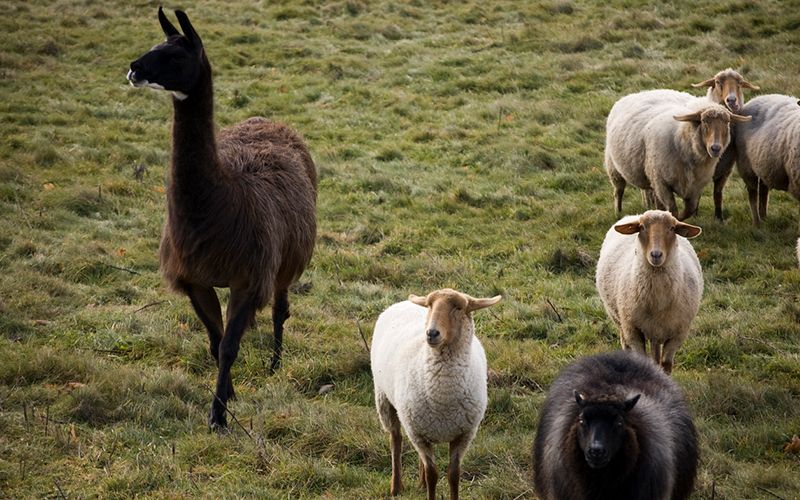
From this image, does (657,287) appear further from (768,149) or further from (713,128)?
(768,149)

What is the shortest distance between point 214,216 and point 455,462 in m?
2.66

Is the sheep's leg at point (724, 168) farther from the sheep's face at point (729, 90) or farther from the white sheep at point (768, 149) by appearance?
the sheep's face at point (729, 90)

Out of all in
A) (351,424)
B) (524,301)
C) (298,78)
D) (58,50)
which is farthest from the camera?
(58,50)

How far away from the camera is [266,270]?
693 cm

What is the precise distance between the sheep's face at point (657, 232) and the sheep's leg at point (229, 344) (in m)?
2.92

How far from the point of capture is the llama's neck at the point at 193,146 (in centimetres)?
641

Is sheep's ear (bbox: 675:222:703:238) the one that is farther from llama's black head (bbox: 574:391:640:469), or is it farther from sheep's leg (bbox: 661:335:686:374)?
llama's black head (bbox: 574:391:640:469)

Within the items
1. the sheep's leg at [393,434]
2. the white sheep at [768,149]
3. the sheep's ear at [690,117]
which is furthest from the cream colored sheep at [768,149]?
the sheep's leg at [393,434]

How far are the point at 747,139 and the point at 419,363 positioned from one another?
744cm

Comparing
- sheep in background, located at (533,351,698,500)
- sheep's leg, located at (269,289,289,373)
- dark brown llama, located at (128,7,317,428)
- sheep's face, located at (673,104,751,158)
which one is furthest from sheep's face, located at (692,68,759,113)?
sheep in background, located at (533,351,698,500)

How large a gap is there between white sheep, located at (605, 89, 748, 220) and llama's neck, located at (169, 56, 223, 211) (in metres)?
5.93

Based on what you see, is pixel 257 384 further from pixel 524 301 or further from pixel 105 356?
pixel 524 301

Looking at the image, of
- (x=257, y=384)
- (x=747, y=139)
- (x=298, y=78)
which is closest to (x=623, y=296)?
(x=257, y=384)

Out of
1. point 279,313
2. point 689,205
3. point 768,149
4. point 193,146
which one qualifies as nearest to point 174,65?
point 193,146
